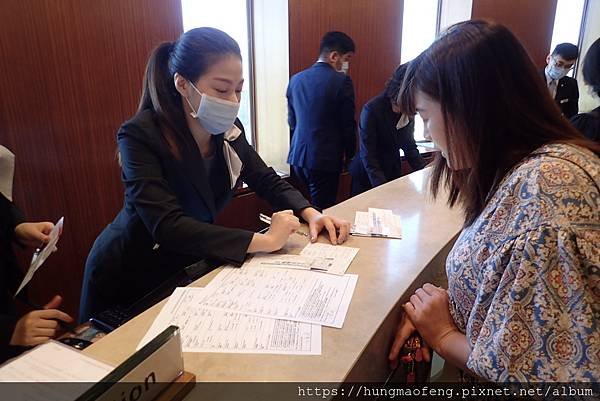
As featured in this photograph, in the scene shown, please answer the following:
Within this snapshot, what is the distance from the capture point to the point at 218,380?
723 millimetres

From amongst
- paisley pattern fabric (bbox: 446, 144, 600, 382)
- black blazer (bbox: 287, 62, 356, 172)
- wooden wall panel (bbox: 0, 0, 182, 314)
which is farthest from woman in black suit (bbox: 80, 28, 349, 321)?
black blazer (bbox: 287, 62, 356, 172)

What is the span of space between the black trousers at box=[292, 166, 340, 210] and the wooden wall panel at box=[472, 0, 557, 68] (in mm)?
2696

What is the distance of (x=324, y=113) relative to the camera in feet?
10.3

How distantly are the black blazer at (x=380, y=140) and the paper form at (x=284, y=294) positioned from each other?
1.80 m

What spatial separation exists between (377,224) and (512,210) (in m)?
0.76

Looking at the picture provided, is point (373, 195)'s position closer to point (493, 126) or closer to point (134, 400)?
point (493, 126)

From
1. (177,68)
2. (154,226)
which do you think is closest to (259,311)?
(154,226)

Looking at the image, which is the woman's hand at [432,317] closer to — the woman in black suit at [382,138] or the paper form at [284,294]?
the paper form at [284,294]

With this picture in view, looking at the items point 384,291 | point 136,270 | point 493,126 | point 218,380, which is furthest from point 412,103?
point 136,270

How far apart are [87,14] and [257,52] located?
4.82 feet

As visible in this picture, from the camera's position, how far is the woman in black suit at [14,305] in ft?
3.04

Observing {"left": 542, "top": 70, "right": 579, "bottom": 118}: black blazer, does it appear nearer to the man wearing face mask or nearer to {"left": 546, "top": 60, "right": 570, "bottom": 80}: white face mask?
the man wearing face mask

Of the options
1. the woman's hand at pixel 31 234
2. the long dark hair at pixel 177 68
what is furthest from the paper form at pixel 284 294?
the woman's hand at pixel 31 234

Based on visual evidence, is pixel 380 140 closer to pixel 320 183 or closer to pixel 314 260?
pixel 320 183
